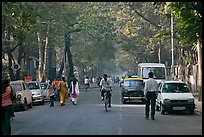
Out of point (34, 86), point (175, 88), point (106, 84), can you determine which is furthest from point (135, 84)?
point (175, 88)

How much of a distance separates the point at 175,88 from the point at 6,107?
1076cm

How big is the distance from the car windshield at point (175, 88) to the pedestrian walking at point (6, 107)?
33.0ft

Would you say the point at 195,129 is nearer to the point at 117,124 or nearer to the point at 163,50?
the point at 117,124

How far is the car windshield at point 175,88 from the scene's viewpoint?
79.2 feet

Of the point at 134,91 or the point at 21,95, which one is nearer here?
the point at 21,95

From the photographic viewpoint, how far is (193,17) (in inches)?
831

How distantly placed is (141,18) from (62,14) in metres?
9.47

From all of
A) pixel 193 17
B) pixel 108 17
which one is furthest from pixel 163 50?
pixel 193 17

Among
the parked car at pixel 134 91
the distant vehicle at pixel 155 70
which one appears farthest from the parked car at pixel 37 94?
the distant vehicle at pixel 155 70

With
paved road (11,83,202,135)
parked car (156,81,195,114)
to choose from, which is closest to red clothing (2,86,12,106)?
paved road (11,83,202,135)

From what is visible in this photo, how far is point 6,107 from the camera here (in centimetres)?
1564

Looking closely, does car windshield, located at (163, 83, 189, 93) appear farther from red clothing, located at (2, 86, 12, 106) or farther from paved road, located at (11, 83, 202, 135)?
red clothing, located at (2, 86, 12, 106)

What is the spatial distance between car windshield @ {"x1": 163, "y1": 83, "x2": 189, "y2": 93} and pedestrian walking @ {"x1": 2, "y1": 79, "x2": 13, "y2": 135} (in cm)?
1007

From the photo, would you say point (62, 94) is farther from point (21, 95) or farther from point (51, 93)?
point (21, 95)
